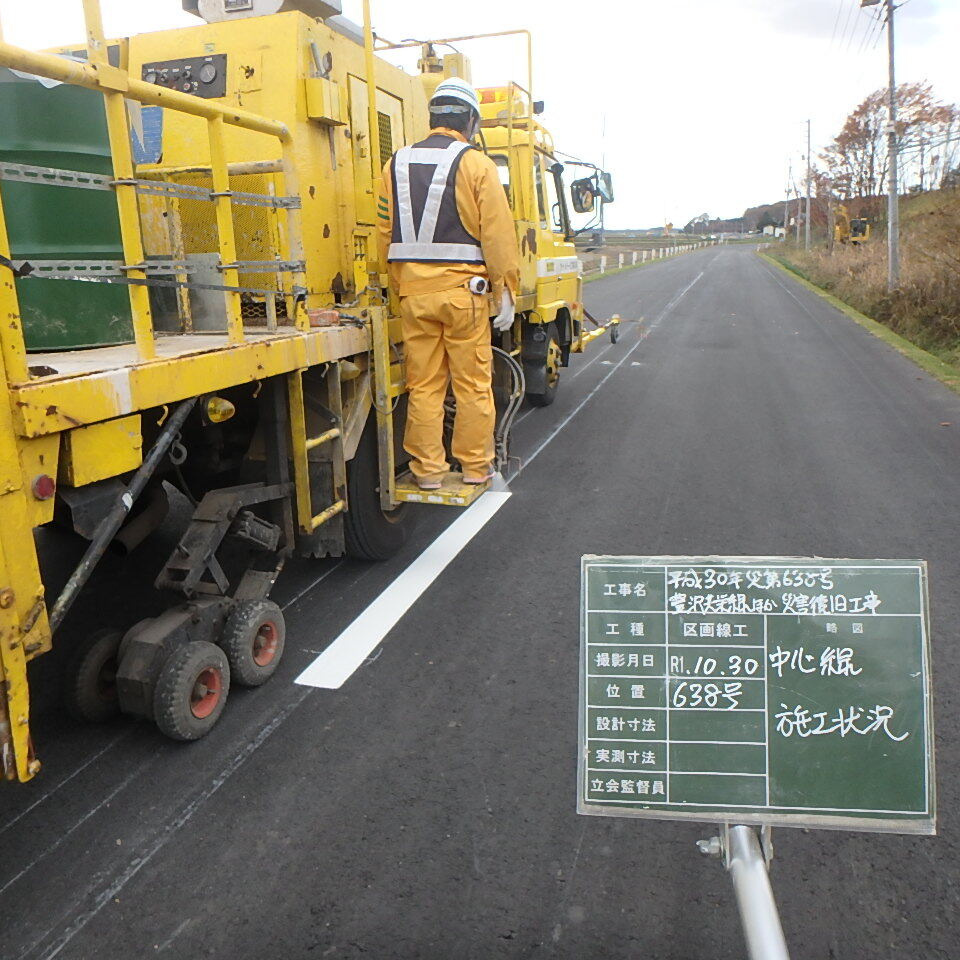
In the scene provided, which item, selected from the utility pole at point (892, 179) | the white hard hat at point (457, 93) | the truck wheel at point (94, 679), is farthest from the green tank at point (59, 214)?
the utility pole at point (892, 179)

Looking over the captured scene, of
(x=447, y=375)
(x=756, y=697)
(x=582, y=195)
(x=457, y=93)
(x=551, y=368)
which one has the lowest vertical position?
(x=756, y=697)

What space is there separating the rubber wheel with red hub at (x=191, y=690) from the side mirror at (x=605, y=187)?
→ 19.7 feet

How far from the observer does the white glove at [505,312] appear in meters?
4.68

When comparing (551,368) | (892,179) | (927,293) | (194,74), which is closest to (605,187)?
(551,368)

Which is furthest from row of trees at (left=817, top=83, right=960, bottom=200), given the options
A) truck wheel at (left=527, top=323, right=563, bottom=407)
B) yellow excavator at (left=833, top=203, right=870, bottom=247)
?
truck wheel at (left=527, top=323, right=563, bottom=407)

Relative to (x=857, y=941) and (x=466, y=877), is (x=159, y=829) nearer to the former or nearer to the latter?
(x=466, y=877)

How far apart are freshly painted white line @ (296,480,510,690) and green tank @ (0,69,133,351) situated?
1.64m

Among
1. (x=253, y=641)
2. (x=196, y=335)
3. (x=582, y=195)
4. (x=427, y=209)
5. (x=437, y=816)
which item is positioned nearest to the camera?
(x=437, y=816)

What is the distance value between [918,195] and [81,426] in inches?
1884

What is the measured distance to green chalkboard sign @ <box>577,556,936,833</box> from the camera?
1.93 metres

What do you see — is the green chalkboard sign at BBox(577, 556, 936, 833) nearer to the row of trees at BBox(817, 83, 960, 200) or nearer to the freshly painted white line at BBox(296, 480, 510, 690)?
the freshly painted white line at BBox(296, 480, 510, 690)

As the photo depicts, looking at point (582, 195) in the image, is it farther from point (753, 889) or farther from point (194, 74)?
point (753, 889)

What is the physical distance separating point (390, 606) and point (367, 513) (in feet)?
1.87

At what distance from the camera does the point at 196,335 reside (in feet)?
13.0
